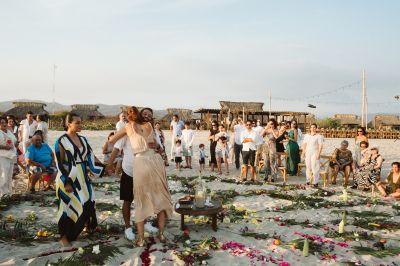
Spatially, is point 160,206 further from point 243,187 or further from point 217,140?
point 217,140

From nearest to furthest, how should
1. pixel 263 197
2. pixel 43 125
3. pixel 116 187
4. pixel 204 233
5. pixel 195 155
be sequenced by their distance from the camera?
pixel 204 233, pixel 263 197, pixel 116 187, pixel 43 125, pixel 195 155

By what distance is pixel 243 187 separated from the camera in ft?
33.6

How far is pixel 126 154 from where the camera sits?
5219mm

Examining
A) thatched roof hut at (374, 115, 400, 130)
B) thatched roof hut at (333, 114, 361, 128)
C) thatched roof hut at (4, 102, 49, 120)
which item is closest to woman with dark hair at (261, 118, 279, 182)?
thatched roof hut at (4, 102, 49, 120)

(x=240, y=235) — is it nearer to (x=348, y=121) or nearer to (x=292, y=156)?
(x=292, y=156)

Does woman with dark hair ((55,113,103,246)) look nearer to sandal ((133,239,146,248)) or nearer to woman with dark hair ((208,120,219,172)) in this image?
sandal ((133,239,146,248))

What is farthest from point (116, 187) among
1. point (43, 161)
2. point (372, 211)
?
point (372, 211)

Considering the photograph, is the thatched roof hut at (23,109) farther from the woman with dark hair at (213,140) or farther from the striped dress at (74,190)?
the striped dress at (74,190)

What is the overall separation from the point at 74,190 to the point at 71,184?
0.34 feet

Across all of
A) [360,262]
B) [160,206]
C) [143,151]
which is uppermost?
[143,151]

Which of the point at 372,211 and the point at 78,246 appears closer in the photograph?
the point at 78,246

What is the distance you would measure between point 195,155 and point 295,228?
11.8m

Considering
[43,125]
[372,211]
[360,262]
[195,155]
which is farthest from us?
[195,155]

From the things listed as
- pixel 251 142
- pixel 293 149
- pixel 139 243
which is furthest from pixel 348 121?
pixel 139 243
